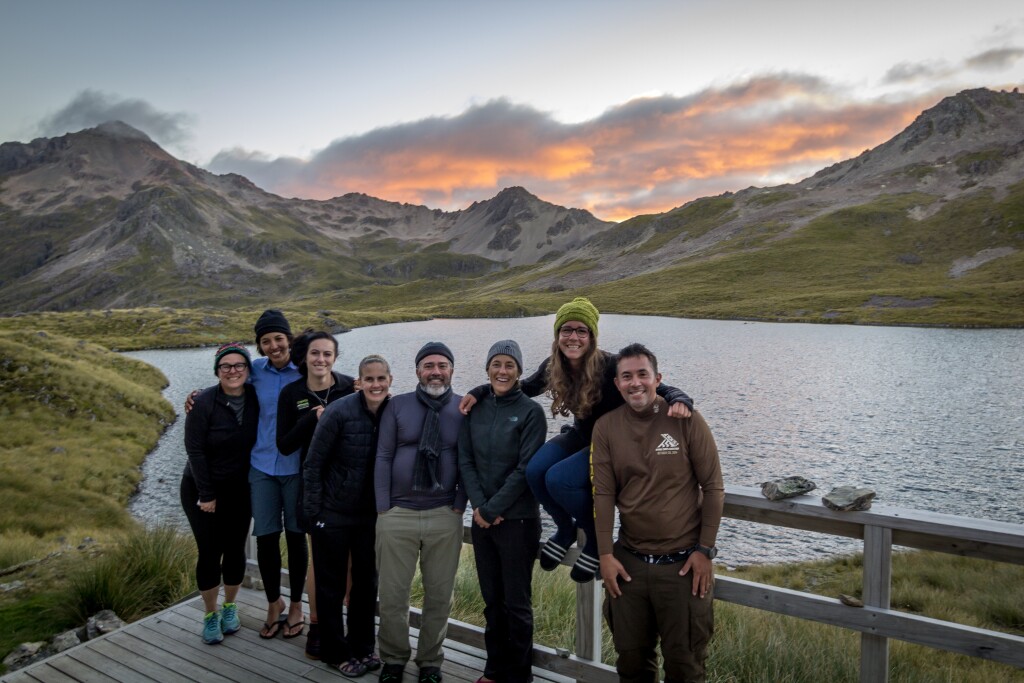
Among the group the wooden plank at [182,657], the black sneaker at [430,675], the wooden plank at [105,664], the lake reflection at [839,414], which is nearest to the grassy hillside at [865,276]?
the lake reflection at [839,414]

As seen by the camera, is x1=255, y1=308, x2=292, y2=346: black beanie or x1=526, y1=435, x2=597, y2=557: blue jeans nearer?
x1=526, y1=435, x2=597, y2=557: blue jeans

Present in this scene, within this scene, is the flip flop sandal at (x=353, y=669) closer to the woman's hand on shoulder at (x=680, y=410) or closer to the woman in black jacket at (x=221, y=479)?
the woman in black jacket at (x=221, y=479)

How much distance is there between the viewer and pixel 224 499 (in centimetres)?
677

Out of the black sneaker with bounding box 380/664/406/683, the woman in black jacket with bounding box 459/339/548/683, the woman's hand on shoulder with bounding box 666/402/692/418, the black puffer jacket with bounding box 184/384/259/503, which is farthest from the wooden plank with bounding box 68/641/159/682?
the woman's hand on shoulder with bounding box 666/402/692/418

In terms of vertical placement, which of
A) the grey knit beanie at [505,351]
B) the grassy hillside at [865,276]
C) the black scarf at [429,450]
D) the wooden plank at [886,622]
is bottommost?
the wooden plank at [886,622]

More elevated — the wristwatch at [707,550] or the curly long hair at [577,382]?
the curly long hair at [577,382]

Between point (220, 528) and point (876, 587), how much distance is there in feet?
22.7

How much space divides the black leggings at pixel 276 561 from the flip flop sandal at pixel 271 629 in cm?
30

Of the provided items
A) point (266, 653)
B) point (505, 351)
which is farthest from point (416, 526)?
point (266, 653)

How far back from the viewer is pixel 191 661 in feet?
20.9

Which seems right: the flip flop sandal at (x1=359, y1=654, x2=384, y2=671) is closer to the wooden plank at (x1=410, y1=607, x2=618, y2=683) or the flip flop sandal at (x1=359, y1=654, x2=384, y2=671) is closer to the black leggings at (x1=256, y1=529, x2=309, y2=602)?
the wooden plank at (x1=410, y1=607, x2=618, y2=683)

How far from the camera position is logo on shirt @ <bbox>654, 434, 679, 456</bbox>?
466cm

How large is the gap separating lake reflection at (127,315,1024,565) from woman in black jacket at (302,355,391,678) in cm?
1388

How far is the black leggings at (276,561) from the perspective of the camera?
268 inches
